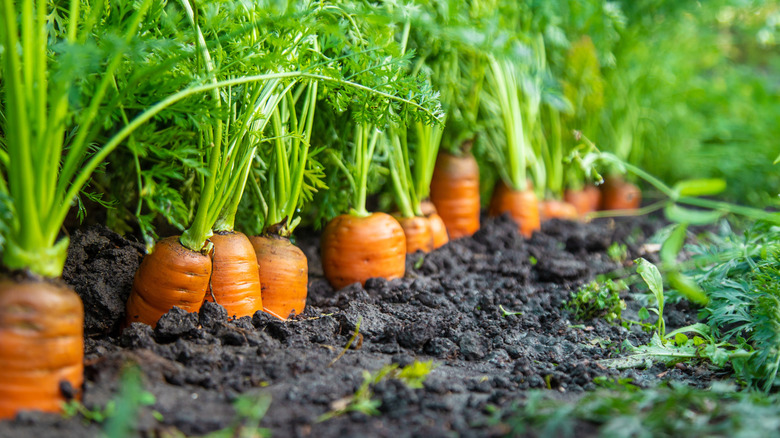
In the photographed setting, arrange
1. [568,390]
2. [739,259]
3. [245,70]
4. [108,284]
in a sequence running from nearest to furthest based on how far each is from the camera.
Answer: [568,390]
[245,70]
[108,284]
[739,259]

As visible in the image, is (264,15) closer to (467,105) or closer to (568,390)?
(568,390)

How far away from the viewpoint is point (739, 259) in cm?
215

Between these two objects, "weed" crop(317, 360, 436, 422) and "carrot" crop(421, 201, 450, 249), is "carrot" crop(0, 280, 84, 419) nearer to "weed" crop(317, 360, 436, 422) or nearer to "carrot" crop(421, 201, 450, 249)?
"weed" crop(317, 360, 436, 422)

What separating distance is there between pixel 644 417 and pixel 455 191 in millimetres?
2019

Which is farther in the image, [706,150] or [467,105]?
[706,150]

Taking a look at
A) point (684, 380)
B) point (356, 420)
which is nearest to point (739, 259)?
point (684, 380)

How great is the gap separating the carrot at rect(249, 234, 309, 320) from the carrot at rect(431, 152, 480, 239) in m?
1.22

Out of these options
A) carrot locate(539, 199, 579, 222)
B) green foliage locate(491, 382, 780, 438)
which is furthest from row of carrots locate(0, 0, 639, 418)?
green foliage locate(491, 382, 780, 438)

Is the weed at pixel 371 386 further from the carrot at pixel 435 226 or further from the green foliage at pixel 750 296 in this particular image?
the carrot at pixel 435 226

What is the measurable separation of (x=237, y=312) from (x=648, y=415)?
1259 mm

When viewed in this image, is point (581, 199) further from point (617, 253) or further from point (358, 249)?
point (358, 249)

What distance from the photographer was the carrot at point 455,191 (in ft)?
10.3

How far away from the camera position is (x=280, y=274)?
2.04m

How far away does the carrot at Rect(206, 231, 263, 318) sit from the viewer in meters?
1.88
